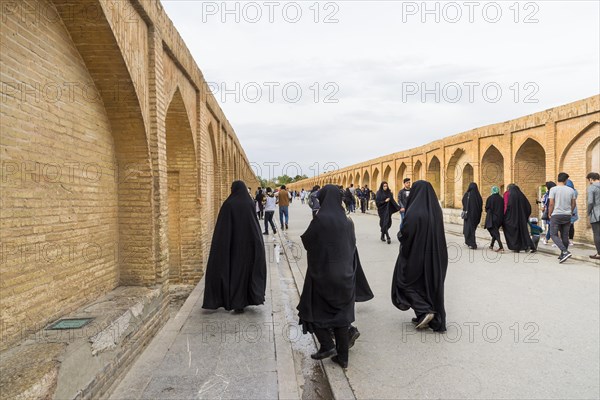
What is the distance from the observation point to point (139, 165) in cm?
445

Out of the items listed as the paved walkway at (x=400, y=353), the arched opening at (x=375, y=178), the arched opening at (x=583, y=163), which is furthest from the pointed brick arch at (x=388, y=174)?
the paved walkway at (x=400, y=353)

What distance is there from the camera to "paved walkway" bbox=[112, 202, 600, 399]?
9.62 ft

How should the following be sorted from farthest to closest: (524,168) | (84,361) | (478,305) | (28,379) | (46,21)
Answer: (524,168) < (478,305) < (46,21) < (84,361) < (28,379)

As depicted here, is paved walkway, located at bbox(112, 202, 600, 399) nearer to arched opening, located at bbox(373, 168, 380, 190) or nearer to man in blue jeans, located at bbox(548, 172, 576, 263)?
man in blue jeans, located at bbox(548, 172, 576, 263)

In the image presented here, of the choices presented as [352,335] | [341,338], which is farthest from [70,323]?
[352,335]

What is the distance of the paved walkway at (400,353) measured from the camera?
9.62 feet

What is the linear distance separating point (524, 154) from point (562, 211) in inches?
232

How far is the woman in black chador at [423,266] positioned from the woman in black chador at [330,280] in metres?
0.98

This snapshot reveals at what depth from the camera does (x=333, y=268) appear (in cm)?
328

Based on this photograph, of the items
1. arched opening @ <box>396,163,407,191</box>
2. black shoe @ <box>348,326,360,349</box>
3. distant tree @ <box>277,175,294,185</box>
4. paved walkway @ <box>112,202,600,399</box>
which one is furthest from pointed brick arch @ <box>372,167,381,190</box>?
distant tree @ <box>277,175,294,185</box>

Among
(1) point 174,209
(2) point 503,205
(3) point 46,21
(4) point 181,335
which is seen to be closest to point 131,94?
(3) point 46,21

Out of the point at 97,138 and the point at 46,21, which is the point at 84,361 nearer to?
the point at 97,138

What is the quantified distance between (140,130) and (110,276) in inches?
61.5

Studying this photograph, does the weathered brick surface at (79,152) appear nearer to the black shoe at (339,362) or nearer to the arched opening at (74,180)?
the arched opening at (74,180)
